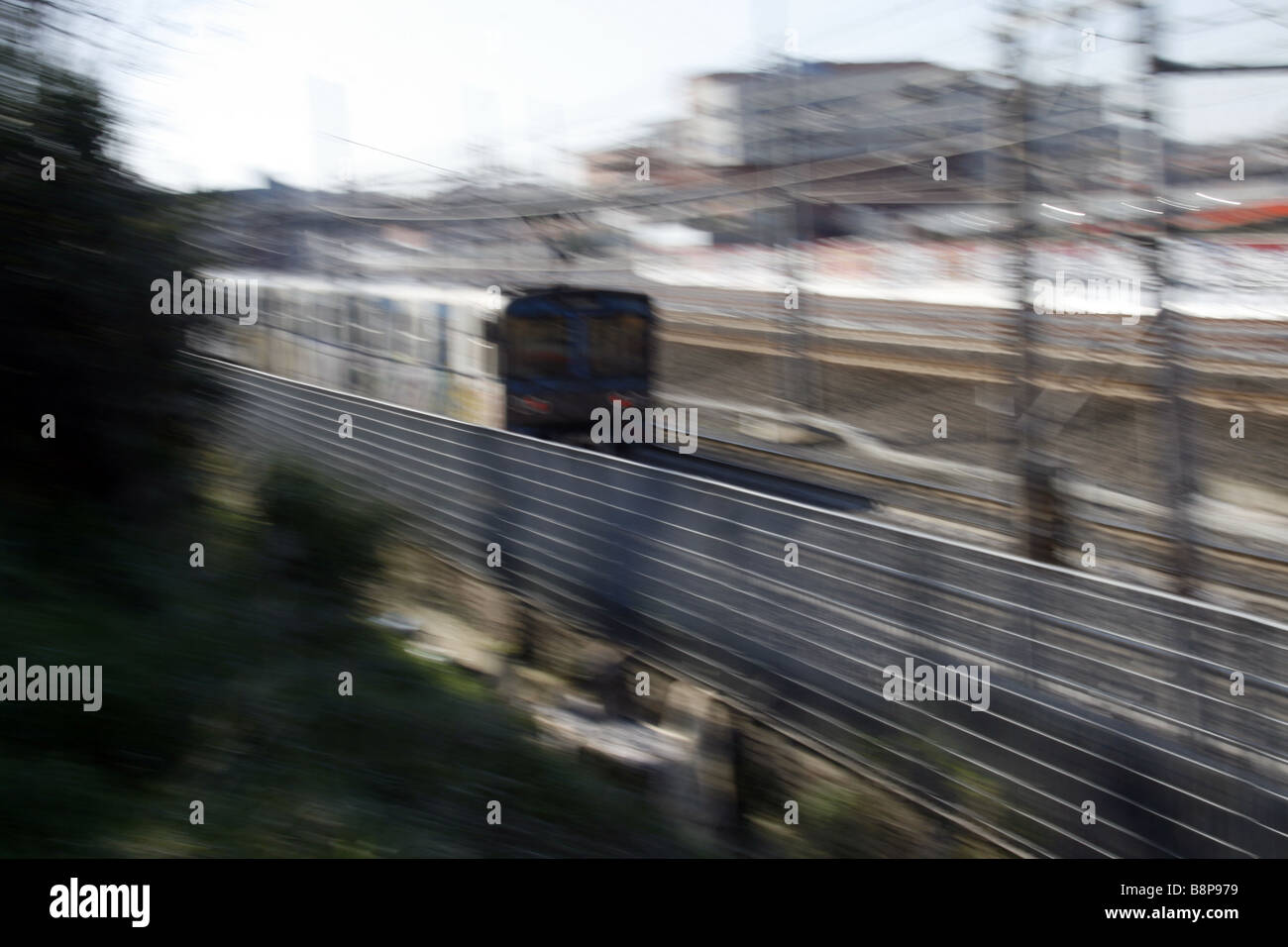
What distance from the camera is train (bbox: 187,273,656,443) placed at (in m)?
11.2

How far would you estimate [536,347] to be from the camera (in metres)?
11.4

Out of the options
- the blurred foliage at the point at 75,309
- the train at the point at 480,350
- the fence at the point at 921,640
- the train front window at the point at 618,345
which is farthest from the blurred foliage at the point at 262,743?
the train front window at the point at 618,345

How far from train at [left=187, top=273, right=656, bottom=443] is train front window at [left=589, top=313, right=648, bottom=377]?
13 mm

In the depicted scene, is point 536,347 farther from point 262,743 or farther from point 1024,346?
point 262,743

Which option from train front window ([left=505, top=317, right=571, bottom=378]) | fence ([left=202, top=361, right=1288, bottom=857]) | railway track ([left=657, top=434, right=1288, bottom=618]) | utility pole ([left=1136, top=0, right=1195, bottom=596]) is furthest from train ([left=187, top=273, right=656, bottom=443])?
utility pole ([left=1136, top=0, right=1195, bottom=596])

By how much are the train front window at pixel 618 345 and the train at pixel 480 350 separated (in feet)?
0.04

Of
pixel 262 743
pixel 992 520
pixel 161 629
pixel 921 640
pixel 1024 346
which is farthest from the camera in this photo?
pixel 992 520

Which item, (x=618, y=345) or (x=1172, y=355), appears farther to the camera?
(x=618, y=345)

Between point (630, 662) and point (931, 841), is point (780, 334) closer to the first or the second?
point (630, 662)

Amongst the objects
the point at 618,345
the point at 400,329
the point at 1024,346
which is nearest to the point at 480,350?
the point at 400,329

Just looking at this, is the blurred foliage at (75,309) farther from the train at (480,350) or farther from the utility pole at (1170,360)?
the train at (480,350)

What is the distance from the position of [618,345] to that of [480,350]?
1.61m

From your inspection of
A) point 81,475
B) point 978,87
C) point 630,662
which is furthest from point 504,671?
point 978,87

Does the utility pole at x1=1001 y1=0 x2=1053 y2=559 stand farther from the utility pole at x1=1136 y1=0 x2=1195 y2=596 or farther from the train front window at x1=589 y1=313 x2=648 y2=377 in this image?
the train front window at x1=589 y1=313 x2=648 y2=377
